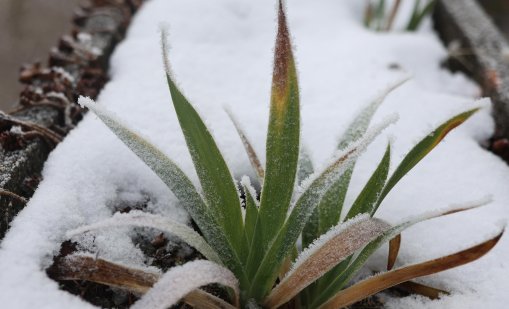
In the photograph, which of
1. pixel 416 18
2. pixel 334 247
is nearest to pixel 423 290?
pixel 334 247

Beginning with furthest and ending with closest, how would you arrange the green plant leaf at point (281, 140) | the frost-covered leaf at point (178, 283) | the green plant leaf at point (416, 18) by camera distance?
the green plant leaf at point (416, 18)
the green plant leaf at point (281, 140)
the frost-covered leaf at point (178, 283)

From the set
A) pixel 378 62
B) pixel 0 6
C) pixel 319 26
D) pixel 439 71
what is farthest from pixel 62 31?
pixel 439 71

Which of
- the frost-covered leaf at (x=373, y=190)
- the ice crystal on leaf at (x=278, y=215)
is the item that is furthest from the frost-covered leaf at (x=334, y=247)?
the frost-covered leaf at (x=373, y=190)

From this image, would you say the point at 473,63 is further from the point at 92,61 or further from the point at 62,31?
the point at 62,31

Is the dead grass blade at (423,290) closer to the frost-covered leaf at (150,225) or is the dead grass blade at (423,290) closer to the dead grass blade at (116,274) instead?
the frost-covered leaf at (150,225)

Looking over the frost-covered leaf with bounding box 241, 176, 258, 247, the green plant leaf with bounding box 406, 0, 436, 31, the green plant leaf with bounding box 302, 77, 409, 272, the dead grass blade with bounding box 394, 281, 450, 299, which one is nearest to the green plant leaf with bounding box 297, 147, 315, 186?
the green plant leaf with bounding box 302, 77, 409, 272

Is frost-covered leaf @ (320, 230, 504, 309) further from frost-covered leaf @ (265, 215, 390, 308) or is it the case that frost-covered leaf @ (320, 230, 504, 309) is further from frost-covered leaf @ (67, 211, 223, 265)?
frost-covered leaf @ (67, 211, 223, 265)
